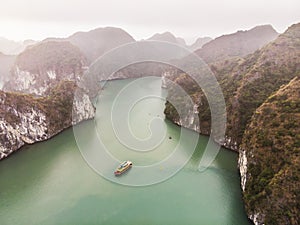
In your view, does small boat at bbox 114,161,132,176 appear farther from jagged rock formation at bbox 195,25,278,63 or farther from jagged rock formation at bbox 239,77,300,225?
jagged rock formation at bbox 195,25,278,63

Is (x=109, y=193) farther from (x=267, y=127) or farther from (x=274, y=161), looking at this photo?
(x=267, y=127)

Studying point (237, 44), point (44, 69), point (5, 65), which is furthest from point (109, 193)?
point (5, 65)

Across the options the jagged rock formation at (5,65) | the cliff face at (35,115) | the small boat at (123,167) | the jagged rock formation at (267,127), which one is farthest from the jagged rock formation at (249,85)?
the jagged rock formation at (5,65)

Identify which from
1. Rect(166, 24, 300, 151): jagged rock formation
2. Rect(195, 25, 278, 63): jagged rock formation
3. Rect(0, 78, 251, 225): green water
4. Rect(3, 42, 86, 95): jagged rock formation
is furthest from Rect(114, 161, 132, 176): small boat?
Rect(195, 25, 278, 63): jagged rock formation

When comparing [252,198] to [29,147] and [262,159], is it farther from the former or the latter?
[29,147]

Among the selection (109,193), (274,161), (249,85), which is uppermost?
(249,85)

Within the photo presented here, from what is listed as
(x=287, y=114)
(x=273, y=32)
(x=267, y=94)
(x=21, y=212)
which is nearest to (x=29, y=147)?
(x=21, y=212)
